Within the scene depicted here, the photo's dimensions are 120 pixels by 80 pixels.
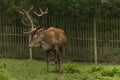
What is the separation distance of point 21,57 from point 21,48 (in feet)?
1.68

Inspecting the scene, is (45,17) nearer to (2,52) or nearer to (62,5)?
(62,5)

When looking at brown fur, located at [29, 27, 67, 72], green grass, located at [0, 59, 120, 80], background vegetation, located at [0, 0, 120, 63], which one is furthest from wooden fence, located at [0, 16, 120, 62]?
brown fur, located at [29, 27, 67, 72]

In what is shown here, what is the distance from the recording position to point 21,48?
21.6 metres

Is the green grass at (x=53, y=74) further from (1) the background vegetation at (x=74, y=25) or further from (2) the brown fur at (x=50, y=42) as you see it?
(1) the background vegetation at (x=74, y=25)

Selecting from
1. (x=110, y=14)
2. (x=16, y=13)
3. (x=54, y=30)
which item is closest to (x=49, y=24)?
(x=16, y=13)

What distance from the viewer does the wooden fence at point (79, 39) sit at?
66.7 ft

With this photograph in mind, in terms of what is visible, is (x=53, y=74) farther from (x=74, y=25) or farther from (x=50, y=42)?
(x=74, y=25)

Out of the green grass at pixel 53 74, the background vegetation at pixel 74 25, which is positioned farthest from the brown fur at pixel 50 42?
the background vegetation at pixel 74 25

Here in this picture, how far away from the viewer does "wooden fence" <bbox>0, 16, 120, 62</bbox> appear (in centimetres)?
2034

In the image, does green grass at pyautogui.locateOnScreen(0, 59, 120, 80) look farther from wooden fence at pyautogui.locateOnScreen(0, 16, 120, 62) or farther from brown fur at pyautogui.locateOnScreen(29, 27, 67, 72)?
wooden fence at pyautogui.locateOnScreen(0, 16, 120, 62)

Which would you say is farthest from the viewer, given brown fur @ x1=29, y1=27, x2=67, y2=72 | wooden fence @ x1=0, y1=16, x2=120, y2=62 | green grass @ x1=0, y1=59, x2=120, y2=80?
wooden fence @ x1=0, y1=16, x2=120, y2=62

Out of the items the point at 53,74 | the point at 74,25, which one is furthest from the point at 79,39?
the point at 53,74

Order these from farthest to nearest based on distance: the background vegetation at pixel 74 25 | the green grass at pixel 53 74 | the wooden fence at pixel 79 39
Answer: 1. the wooden fence at pixel 79 39
2. the background vegetation at pixel 74 25
3. the green grass at pixel 53 74

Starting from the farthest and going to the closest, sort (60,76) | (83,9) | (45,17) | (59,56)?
(45,17) → (83,9) → (59,56) → (60,76)
